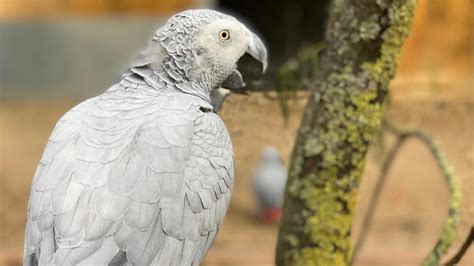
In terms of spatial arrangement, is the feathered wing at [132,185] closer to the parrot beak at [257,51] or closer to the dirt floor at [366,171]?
the parrot beak at [257,51]

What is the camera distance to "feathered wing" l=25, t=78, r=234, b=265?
122 centimetres

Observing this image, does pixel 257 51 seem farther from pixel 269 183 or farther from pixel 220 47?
pixel 269 183

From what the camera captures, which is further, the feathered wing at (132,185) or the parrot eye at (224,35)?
the parrot eye at (224,35)

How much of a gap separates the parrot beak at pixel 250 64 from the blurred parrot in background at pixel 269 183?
1.81 metres

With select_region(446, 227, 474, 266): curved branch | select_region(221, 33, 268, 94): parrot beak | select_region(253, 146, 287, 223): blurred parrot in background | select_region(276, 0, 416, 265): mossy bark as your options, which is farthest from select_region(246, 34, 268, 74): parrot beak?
select_region(253, 146, 287, 223): blurred parrot in background

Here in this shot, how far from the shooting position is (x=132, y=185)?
1254 millimetres

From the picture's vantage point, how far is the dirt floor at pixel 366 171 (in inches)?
79.0

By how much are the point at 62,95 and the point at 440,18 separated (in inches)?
101

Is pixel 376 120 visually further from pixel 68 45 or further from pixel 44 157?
pixel 68 45

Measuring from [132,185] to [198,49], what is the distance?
31 centimetres

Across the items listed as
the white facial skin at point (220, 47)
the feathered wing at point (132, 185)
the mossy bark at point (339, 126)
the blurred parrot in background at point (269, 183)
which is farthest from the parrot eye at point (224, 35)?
the blurred parrot in background at point (269, 183)

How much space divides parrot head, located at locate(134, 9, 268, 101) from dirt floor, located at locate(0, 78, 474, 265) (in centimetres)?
29

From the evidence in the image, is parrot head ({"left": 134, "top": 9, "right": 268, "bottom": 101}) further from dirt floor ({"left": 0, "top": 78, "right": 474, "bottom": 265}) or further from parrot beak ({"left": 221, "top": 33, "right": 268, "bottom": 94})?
dirt floor ({"left": 0, "top": 78, "right": 474, "bottom": 265})

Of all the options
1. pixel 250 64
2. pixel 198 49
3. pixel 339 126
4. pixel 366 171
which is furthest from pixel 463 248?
pixel 366 171
